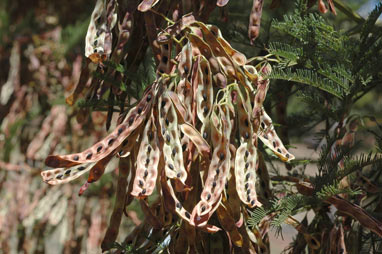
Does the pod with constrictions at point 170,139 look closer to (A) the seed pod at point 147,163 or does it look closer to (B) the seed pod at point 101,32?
(A) the seed pod at point 147,163

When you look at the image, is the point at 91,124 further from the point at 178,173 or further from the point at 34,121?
the point at 178,173

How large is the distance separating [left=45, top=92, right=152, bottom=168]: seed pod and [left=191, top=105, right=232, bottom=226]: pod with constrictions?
3.6 inches

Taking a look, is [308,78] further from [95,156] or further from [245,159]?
[95,156]

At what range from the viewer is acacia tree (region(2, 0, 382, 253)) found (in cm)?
82

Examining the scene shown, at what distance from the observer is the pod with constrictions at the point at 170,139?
0.79 metres

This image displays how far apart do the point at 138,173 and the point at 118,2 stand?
0.31 m

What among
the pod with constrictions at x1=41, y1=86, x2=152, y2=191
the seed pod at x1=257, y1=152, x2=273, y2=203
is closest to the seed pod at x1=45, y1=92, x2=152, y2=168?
the pod with constrictions at x1=41, y1=86, x2=152, y2=191

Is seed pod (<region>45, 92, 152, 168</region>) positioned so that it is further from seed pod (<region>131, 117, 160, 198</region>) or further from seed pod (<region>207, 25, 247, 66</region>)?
seed pod (<region>207, 25, 247, 66</region>)

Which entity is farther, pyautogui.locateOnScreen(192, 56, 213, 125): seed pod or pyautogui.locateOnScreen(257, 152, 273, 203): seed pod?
pyautogui.locateOnScreen(257, 152, 273, 203): seed pod

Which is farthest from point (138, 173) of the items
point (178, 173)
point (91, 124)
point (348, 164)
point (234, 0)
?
point (91, 124)

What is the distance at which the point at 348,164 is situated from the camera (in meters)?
0.90

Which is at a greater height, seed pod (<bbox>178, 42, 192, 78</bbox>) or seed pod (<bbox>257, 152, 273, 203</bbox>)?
seed pod (<bbox>178, 42, 192, 78</bbox>)

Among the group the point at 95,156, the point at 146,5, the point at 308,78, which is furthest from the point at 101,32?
the point at 308,78

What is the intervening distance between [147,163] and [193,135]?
0.07 meters
